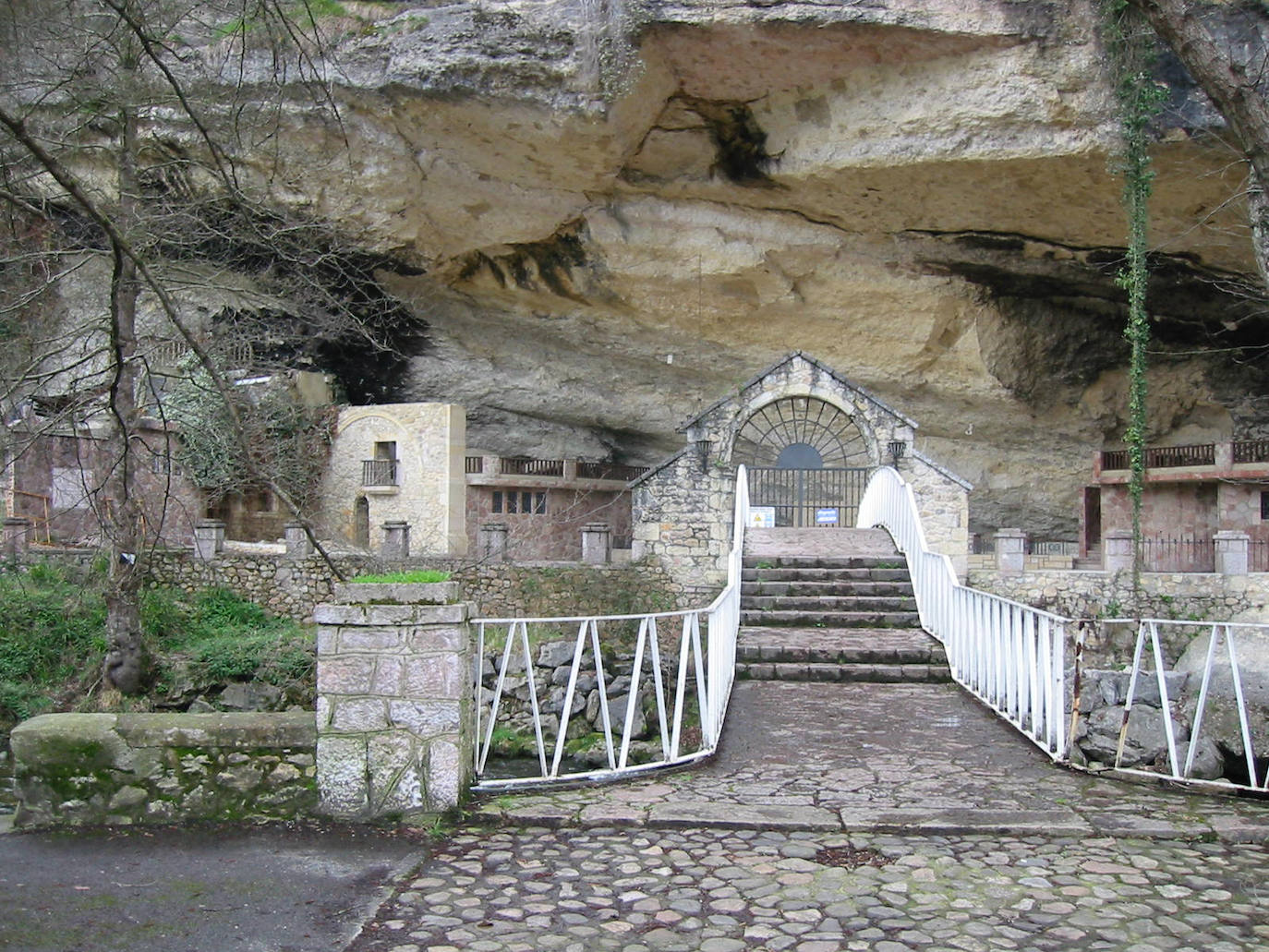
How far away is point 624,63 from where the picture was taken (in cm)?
1455

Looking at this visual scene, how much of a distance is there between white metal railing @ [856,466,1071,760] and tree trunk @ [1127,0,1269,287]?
8.97 ft

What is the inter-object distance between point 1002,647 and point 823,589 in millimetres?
4253

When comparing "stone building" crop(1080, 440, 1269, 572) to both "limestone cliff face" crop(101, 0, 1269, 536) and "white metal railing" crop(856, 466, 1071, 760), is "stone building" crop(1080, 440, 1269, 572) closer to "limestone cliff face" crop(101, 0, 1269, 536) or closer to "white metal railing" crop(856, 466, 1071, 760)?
"limestone cliff face" crop(101, 0, 1269, 536)

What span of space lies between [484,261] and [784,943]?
1729cm

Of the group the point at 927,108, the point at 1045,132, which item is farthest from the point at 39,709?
the point at 1045,132

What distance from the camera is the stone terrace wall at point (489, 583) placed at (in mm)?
17516

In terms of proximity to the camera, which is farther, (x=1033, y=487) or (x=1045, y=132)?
(x=1033, y=487)

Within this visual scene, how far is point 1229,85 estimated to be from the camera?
5793 mm

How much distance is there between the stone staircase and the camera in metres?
8.45

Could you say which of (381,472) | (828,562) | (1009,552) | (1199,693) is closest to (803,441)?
(1009,552)

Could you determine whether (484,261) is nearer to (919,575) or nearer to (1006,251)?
(1006,251)

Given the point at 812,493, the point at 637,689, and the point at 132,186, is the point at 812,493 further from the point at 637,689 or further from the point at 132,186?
the point at 637,689

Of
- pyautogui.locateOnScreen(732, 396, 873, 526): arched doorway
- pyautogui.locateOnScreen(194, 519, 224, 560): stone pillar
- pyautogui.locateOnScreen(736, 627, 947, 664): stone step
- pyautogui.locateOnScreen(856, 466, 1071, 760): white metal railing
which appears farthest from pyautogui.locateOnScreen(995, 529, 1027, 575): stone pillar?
pyautogui.locateOnScreen(194, 519, 224, 560): stone pillar

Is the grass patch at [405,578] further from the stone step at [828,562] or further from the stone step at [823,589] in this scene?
the stone step at [828,562]
